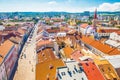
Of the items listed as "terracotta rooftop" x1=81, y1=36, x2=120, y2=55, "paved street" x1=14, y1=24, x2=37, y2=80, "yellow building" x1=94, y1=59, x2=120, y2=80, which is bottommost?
"paved street" x1=14, y1=24, x2=37, y2=80

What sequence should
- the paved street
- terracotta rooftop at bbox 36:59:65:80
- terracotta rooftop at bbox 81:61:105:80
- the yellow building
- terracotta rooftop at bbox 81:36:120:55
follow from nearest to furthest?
terracotta rooftop at bbox 81:61:105:80 → the yellow building → terracotta rooftop at bbox 36:59:65:80 → the paved street → terracotta rooftop at bbox 81:36:120:55

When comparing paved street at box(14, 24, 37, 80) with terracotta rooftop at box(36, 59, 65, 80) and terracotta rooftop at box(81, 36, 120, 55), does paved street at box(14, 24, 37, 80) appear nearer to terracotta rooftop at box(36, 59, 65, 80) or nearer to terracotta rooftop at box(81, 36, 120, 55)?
terracotta rooftop at box(36, 59, 65, 80)

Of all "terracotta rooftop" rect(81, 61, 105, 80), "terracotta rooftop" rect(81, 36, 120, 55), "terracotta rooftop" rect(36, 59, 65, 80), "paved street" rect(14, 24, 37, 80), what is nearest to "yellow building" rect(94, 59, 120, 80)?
"terracotta rooftop" rect(81, 61, 105, 80)

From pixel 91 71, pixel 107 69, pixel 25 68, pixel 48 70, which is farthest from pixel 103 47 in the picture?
pixel 48 70

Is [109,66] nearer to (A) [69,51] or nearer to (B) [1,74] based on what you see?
(A) [69,51]

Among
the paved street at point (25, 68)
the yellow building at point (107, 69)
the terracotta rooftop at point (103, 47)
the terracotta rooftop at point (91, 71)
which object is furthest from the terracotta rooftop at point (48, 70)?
the terracotta rooftop at point (103, 47)

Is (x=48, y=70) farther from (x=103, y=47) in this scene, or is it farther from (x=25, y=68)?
(x=103, y=47)

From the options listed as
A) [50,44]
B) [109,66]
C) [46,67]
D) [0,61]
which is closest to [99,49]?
[50,44]

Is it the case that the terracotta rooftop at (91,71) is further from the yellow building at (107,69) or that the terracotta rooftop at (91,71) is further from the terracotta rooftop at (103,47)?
the terracotta rooftop at (103,47)
